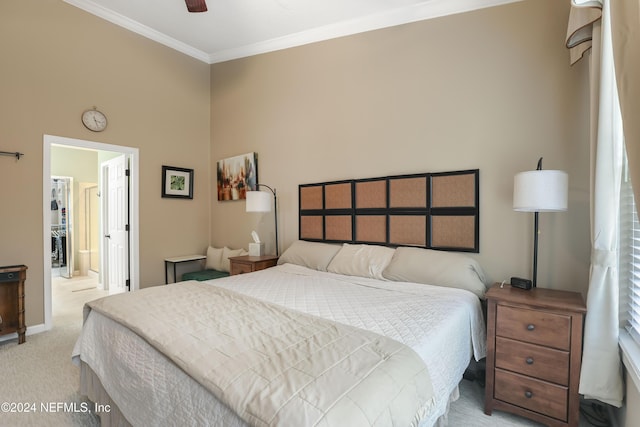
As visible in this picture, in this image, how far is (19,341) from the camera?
2.92 m

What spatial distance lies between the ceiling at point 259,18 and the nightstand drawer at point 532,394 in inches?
112

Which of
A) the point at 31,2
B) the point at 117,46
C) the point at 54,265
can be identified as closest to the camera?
the point at 31,2

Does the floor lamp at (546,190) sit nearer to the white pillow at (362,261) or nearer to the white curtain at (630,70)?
the white curtain at (630,70)

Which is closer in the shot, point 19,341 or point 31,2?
point 19,341

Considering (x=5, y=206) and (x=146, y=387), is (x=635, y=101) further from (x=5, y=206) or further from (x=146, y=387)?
(x=5, y=206)

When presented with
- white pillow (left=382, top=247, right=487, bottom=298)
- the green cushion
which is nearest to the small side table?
the green cushion

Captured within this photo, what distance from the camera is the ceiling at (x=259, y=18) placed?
9.79 feet

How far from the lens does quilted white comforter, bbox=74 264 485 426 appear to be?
1.17 m

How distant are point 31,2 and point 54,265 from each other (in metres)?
5.44

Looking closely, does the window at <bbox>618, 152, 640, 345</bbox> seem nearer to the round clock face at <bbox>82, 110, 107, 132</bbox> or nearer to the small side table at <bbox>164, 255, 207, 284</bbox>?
the small side table at <bbox>164, 255, 207, 284</bbox>

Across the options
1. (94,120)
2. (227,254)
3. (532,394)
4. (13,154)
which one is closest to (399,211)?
(532,394)

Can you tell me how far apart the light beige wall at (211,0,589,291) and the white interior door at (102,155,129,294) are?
1920 millimetres

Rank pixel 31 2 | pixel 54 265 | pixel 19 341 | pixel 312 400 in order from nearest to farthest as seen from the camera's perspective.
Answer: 1. pixel 312 400
2. pixel 19 341
3. pixel 31 2
4. pixel 54 265

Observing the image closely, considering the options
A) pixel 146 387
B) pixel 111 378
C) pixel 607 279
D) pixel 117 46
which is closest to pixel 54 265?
pixel 117 46
